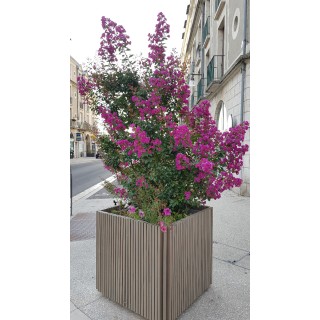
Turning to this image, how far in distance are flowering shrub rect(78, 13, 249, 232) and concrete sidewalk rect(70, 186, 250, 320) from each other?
0.82 metres

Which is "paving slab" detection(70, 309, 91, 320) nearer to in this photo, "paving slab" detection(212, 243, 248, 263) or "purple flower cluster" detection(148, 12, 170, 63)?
"paving slab" detection(212, 243, 248, 263)

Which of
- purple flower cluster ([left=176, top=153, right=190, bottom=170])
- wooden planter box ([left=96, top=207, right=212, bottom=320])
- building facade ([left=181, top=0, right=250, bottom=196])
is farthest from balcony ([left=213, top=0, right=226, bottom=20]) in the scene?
wooden planter box ([left=96, top=207, right=212, bottom=320])

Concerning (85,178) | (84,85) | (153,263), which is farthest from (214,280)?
(85,178)

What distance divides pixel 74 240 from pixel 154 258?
8.00 ft

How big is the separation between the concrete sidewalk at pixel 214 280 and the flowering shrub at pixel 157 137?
2.69 feet

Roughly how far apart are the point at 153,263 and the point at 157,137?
3.31 ft

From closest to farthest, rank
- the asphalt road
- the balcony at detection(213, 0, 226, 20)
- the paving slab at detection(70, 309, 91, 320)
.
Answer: the paving slab at detection(70, 309, 91, 320), the balcony at detection(213, 0, 226, 20), the asphalt road

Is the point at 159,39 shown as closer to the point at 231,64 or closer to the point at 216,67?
Answer: the point at 231,64

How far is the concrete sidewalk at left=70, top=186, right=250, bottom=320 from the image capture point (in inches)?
83.0

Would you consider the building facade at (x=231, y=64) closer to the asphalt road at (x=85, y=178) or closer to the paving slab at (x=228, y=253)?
the paving slab at (x=228, y=253)

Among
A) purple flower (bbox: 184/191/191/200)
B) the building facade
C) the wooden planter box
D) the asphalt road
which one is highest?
the building facade
